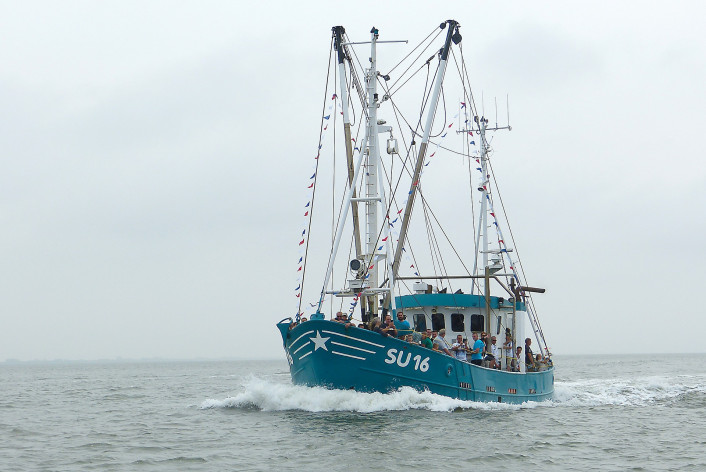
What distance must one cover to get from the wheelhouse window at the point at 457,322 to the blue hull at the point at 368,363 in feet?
14.4

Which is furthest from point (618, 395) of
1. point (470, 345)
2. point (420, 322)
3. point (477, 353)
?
point (477, 353)

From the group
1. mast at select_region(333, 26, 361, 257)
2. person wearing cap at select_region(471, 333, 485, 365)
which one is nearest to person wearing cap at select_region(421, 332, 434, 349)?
person wearing cap at select_region(471, 333, 485, 365)

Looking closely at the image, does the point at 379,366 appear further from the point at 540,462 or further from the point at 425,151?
the point at 425,151

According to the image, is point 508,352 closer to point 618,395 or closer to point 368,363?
point 368,363

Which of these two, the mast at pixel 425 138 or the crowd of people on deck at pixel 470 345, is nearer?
the crowd of people on deck at pixel 470 345

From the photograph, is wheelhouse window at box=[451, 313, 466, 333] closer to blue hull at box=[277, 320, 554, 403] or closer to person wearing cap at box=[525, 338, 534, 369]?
person wearing cap at box=[525, 338, 534, 369]

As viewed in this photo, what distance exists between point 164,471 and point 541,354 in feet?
60.8

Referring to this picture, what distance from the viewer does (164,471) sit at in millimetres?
16703

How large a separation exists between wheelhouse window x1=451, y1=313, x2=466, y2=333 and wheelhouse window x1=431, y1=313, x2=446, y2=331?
0.32m

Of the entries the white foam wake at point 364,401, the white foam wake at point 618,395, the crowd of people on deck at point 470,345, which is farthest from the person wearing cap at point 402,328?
the white foam wake at point 618,395

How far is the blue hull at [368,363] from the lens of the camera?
76.1 ft

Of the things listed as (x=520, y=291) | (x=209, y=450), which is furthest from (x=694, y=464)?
(x=520, y=291)

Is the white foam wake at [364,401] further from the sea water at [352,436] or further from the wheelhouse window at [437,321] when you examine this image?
the wheelhouse window at [437,321]

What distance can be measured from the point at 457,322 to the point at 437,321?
0.69 metres
